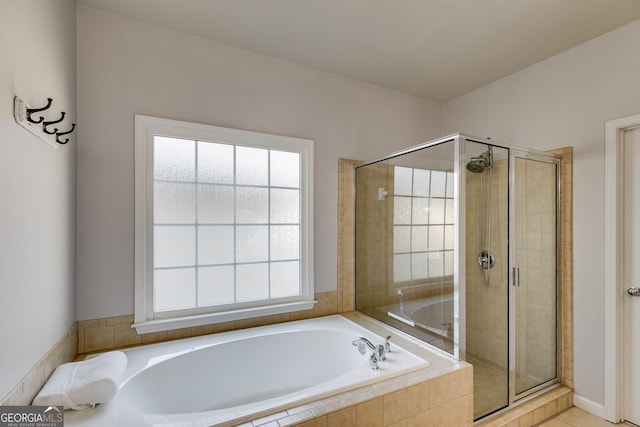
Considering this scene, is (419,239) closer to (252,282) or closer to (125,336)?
(252,282)

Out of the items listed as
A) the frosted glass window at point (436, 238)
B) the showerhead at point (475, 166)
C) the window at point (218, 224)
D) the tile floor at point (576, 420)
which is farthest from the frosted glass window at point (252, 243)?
the tile floor at point (576, 420)

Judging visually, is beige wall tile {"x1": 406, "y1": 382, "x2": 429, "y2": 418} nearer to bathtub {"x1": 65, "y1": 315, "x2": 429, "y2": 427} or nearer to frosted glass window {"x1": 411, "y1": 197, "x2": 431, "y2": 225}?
bathtub {"x1": 65, "y1": 315, "x2": 429, "y2": 427}

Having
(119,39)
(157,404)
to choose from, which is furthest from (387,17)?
(157,404)

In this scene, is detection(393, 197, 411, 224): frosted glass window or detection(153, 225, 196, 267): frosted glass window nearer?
detection(153, 225, 196, 267): frosted glass window

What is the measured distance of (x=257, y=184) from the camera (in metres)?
2.32

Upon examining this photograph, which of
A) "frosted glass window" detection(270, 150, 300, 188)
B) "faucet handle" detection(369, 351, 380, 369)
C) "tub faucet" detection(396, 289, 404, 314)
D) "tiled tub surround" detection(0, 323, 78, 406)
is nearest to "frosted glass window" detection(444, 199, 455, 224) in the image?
"tub faucet" detection(396, 289, 404, 314)

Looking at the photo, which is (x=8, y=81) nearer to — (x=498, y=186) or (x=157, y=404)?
(x=157, y=404)

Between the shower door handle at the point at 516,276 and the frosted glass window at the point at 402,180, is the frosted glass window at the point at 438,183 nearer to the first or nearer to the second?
the frosted glass window at the point at 402,180

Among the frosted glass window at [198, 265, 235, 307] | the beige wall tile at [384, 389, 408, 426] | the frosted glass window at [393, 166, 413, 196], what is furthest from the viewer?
the frosted glass window at [393, 166, 413, 196]

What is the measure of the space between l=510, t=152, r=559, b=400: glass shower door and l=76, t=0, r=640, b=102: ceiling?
2.66ft

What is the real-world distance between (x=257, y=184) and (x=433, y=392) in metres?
1.76

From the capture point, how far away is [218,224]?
2.18m

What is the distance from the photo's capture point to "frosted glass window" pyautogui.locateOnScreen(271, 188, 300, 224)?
2.39 m

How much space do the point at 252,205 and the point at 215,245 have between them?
1.32 ft
